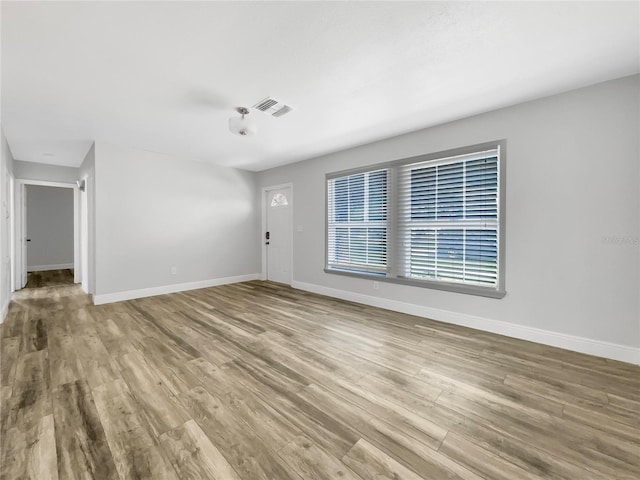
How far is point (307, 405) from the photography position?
1.73 m

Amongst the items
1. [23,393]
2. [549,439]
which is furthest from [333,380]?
[23,393]

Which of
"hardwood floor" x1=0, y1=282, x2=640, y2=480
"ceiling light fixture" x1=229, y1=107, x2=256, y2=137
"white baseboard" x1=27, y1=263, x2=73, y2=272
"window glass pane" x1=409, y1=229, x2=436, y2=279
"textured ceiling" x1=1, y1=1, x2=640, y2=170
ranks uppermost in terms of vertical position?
"textured ceiling" x1=1, y1=1, x2=640, y2=170

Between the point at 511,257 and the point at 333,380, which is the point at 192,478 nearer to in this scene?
the point at 333,380

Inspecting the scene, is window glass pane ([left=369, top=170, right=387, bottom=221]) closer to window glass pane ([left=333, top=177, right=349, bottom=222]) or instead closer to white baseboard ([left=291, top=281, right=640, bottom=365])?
window glass pane ([left=333, top=177, right=349, bottom=222])

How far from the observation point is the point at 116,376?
81.6 inches

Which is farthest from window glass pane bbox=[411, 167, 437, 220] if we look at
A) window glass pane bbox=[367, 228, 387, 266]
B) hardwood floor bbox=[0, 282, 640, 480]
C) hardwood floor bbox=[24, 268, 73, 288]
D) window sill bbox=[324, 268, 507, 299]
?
hardwood floor bbox=[24, 268, 73, 288]

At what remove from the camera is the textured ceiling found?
5.30 ft

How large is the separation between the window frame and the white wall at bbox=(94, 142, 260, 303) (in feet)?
7.26

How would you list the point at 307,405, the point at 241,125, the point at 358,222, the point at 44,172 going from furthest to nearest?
the point at 44,172, the point at 358,222, the point at 241,125, the point at 307,405

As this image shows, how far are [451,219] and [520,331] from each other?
138 cm

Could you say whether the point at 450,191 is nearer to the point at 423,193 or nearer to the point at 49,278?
the point at 423,193

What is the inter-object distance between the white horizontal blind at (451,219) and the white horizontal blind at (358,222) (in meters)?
0.35

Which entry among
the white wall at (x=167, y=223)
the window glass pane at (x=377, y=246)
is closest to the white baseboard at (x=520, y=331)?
the window glass pane at (x=377, y=246)

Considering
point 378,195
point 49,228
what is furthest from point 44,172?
point 378,195
